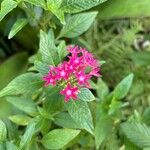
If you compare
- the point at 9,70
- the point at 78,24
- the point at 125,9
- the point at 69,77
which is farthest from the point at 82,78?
the point at 9,70

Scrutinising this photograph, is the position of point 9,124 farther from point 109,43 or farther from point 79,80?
point 109,43

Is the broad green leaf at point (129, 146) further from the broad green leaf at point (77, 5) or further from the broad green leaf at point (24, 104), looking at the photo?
the broad green leaf at point (77, 5)

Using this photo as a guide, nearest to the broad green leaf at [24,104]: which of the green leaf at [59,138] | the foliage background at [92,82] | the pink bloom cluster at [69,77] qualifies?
the foliage background at [92,82]

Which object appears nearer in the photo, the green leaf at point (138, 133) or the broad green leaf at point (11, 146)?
the broad green leaf at point (11, 146)

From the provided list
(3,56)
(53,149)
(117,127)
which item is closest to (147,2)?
(117,127)

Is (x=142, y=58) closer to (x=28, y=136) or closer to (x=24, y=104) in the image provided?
(x=24, y=104)

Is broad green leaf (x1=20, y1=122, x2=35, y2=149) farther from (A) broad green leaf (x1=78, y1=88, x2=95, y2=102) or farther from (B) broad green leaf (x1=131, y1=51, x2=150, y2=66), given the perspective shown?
(B) broad green leaf (x1=131, y1=51, x2=150, y2=66)

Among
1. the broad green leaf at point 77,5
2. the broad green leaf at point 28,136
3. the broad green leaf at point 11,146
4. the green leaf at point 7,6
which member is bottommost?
the broad green leaf at point 28,136
